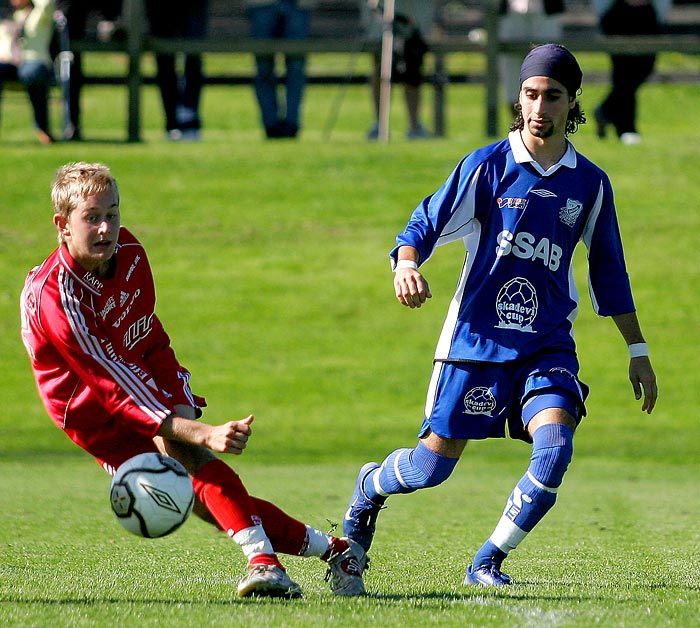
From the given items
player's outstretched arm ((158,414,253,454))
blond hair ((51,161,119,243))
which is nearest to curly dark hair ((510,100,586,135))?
blond hair ((51,161,119,243))

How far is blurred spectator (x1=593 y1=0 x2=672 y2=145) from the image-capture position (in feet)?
57.7

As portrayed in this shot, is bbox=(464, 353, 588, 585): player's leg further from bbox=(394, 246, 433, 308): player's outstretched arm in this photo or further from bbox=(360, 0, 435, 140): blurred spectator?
bbox=(360, 0, 435, 140): blurred spectator

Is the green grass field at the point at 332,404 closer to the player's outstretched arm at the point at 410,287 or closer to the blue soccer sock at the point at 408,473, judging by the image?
the blue soccer sock at the point at 408,473

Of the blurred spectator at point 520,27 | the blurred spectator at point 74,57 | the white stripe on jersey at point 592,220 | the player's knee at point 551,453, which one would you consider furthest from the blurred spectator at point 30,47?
the player's knee at point 551,453

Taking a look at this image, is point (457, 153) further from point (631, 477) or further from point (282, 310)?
point (631, 477)

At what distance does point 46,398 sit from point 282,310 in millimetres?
9502

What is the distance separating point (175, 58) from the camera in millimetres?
17734

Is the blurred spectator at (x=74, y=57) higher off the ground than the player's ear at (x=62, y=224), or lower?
lower

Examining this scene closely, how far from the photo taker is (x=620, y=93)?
58.4 feet

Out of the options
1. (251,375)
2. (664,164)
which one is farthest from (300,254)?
(664,164)

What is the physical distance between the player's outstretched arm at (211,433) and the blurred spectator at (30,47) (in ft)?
40.3

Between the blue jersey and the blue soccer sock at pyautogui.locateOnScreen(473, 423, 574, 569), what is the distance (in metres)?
0.40

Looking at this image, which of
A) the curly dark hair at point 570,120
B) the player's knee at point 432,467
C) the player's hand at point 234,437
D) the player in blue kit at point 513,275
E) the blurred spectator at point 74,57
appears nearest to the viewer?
the player's hand at point 234,437

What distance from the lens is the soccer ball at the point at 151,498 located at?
188 inches
